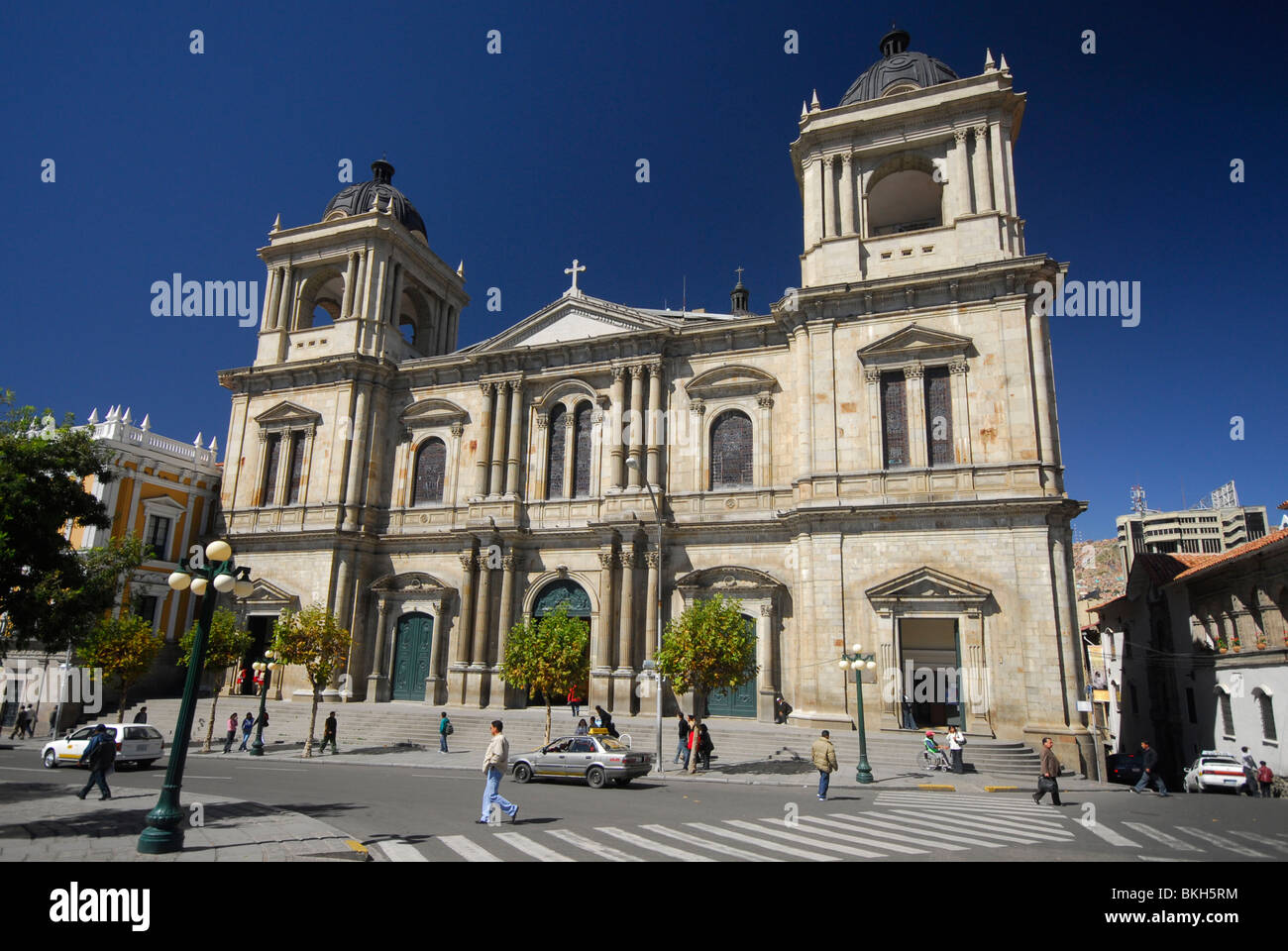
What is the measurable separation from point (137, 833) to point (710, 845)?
8.58 metres

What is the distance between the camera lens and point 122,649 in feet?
91.9

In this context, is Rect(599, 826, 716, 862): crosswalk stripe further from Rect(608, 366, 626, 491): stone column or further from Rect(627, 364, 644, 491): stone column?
Rect(608, 366, 626, 491): stone column

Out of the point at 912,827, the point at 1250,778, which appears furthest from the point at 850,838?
the point at 1250,778

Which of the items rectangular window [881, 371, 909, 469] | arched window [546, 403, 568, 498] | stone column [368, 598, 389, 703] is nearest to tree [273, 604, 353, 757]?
stone column [368, 598, 389, 703]

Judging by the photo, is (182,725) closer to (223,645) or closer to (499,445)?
(223,645)

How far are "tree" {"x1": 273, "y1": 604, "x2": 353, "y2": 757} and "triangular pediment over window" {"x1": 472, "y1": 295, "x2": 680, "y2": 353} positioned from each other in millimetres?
14006

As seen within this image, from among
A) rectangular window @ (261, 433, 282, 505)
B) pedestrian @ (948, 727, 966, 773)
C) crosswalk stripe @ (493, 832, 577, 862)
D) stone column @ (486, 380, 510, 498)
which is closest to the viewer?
crosswalk stripe @ (493, 832, 577, 862)

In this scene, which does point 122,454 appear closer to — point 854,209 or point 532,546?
point 532,546

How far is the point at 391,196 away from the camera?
132ft

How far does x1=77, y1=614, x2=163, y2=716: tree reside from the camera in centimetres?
2756

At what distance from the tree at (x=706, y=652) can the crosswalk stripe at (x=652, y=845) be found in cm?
1030

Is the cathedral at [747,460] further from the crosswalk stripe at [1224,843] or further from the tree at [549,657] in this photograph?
the crosswalk stripe at [1224,843]
